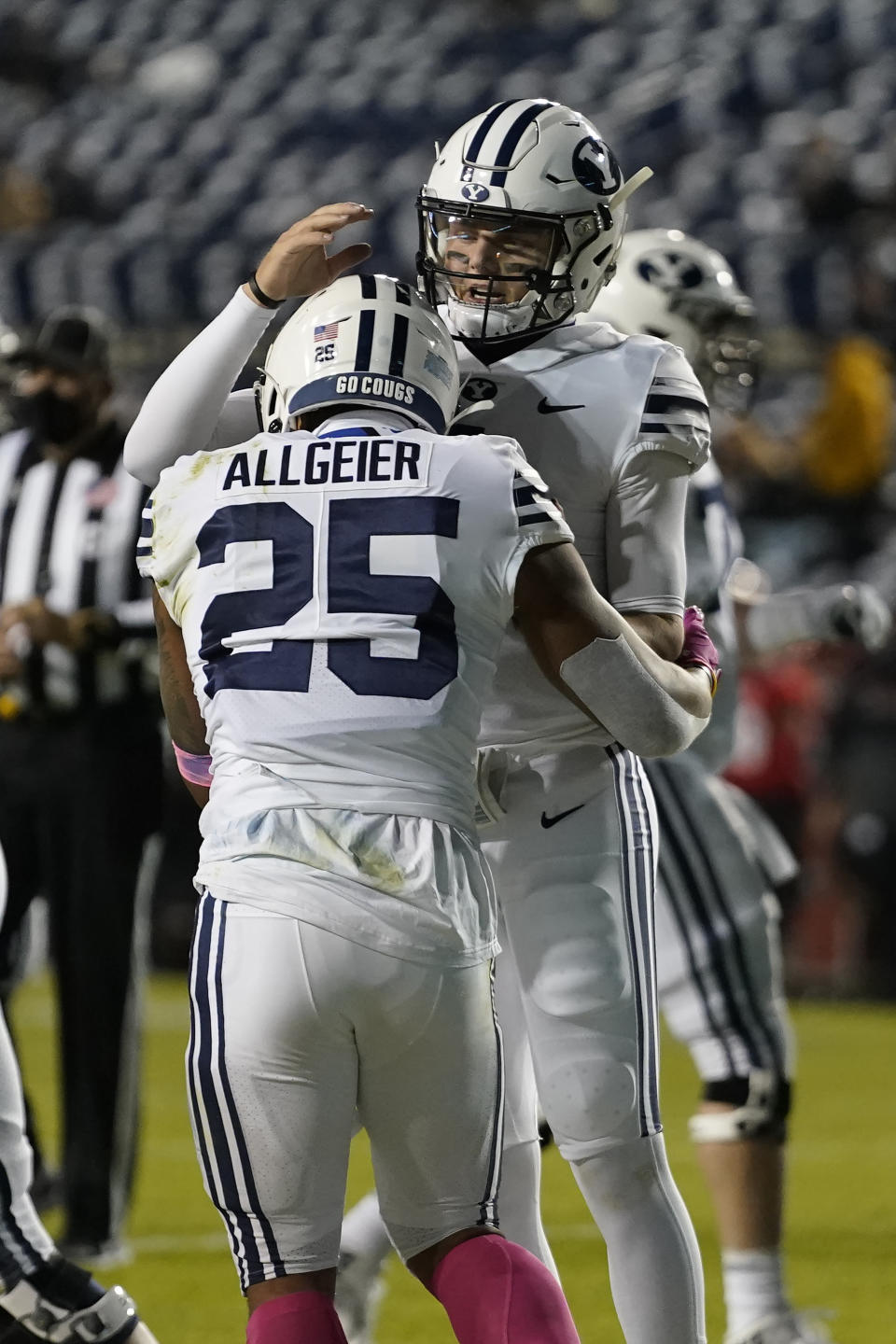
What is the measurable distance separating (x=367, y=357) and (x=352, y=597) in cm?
30

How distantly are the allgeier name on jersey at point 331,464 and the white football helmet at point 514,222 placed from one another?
1.73 feet

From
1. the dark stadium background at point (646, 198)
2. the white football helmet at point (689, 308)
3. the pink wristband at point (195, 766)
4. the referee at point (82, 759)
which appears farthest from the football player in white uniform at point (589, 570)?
the dark stadium background at point (646, 198)

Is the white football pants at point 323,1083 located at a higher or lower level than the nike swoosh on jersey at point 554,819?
lower

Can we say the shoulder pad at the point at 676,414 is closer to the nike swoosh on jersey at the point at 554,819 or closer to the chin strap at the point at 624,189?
the chin strap at the point at 624,189

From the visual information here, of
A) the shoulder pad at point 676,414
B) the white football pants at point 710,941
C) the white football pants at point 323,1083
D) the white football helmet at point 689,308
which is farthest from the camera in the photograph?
the white football helmet at point 689,308

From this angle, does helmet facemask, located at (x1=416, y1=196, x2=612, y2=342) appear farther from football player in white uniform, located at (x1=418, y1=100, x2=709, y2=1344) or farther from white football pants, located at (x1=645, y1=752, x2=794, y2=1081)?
white football pants, located at (x1=645, y1=752, x2=794, y2=1081)

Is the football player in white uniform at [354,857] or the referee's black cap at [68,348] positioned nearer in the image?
the football player in white uniform at [354,857]

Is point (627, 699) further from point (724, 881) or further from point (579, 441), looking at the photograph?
point (724, 881)

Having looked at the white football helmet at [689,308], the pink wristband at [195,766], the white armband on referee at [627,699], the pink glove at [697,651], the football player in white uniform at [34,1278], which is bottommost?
the football player in white uniform at [34,1278]

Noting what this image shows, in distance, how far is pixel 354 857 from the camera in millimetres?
1999

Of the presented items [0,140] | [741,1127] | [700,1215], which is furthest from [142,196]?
[741,1127]

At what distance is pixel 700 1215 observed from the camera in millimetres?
4582

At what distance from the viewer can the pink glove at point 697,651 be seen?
2.41m

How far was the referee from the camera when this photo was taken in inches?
162
